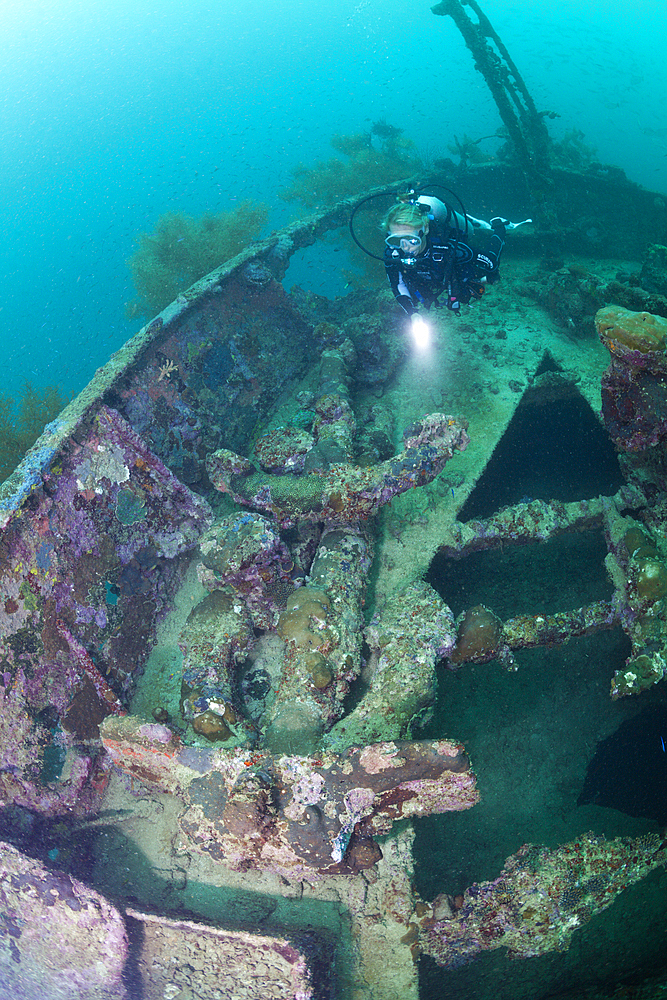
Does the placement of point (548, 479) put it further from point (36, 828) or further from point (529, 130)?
point (529, 130)

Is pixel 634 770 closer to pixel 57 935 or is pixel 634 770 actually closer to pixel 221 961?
pixel 221 961

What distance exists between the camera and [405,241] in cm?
582

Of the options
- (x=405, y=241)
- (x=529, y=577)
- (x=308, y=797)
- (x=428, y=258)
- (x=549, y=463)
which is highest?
(x=405, y=241)

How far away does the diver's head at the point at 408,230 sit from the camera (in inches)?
229

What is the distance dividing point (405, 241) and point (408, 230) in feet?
0.45

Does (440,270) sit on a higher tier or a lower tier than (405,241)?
lower

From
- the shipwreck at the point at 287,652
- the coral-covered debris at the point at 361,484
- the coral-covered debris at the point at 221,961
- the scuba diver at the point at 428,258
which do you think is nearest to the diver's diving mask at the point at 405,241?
the scuba diver at the point at 428,258

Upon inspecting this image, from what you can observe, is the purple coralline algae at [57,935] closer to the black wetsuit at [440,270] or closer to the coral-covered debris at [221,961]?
the coral-covered debris at [221,961]

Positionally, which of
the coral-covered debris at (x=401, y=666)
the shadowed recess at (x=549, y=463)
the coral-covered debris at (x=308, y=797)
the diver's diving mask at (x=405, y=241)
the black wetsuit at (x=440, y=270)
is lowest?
the shadowed recess at (x=549, y=463)

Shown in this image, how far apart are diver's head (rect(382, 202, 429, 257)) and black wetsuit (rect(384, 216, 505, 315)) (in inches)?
2.5

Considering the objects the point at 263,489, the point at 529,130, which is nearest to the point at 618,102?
the point at 529,130

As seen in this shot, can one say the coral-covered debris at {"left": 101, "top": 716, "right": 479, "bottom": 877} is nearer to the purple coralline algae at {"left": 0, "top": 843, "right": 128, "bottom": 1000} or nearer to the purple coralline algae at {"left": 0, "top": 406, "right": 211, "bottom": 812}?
the purple coralline algae at {"left": 0, "top": 843, "right": 128, "bottom": 1000}

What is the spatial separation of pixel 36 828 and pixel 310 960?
1.81 meters

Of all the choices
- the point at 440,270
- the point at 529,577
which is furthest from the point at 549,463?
the point at 440,270
